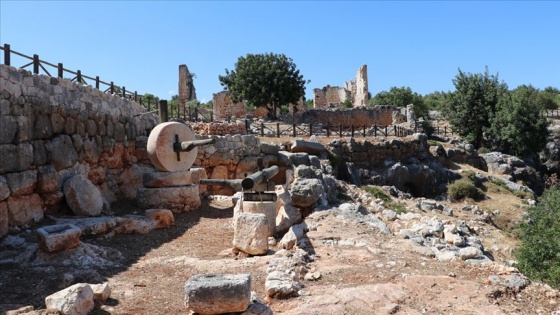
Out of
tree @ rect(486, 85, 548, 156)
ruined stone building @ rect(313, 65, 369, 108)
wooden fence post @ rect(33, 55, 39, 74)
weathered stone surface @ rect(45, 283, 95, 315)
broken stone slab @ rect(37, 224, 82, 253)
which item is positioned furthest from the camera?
ruined stone building @ rect(313, 65, 369, 108)

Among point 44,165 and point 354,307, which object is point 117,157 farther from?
point 354,307

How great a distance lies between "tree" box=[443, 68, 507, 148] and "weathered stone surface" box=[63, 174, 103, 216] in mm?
30940

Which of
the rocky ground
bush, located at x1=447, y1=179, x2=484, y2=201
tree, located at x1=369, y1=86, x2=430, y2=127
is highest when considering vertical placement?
tree, located at x1=369, y1=86, x2=430, y2=127

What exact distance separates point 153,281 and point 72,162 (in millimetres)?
5358

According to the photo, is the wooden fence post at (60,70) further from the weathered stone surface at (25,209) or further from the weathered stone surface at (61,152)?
the weathered stone surface at (25,209)

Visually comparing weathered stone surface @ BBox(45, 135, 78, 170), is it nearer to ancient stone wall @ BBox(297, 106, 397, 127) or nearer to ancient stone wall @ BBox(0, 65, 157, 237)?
ancient stone wall @ BBox(0, 65, 157, 237)

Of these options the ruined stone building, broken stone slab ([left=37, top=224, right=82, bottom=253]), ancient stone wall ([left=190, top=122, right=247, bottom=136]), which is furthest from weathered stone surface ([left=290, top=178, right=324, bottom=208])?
the ruined stone building

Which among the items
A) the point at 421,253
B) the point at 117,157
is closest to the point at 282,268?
the point at 421,253

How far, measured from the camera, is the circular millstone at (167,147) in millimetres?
11812

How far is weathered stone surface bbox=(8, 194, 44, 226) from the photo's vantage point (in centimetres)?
848

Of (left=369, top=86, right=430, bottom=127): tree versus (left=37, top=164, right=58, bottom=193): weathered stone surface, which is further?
(left=369, top=86, right=430, bottom=127): tree

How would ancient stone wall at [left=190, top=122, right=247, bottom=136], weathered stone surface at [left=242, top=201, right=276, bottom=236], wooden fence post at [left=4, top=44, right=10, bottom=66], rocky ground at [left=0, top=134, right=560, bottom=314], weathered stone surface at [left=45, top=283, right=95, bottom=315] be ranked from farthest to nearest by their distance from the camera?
ancient stone wall at [left=190, top=122, right=247, bottom=136] < weathered stone surface at [left=242, top=201, right=276, bottom=236] < wooden fence post at [left=4, top=44, right=10, bottom=66] < rocky ground at [left=0, top=134, right=560, bottom=314] < weathered stone surface at [left=45, top=283, right=95, bottom=315]

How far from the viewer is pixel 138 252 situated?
837 centimetres

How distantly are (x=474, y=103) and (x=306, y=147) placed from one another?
2151cm
